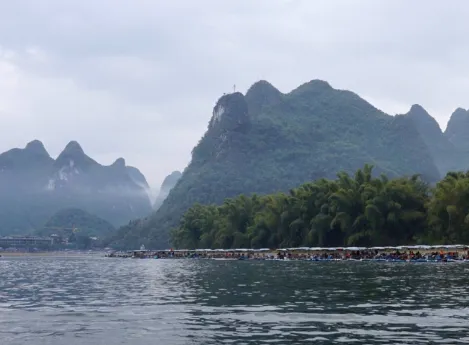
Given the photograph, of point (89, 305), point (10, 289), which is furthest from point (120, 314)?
point (10, 289)

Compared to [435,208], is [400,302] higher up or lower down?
lower down

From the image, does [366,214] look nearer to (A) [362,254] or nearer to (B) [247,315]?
(A) [362,254]

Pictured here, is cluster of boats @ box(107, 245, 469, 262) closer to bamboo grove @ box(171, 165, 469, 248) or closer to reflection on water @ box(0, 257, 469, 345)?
bamboo grove @ box(171, 165, 469, 248)

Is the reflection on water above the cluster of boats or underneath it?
underneath

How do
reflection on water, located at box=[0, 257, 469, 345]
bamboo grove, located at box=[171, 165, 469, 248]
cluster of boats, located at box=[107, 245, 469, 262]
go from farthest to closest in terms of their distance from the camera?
1. bamboo grove, located at box=[171, 165, 469, 248]
2. cluster of boats, located at box=[107, 245, 469, 262]
3. reflection on water, located at box=[0, 257, 469, 345]

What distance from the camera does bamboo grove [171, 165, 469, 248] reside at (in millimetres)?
79812

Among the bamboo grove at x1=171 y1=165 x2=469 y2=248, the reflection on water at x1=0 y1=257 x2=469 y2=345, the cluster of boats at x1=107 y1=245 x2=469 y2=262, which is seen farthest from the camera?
the bamboo grove at x1=171 y1=165 x2=469 y2=248

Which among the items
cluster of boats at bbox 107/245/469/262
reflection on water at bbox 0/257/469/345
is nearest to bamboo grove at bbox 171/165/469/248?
cluster of boats at bbox 107/245/469/262

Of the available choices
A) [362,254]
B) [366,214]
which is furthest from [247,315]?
[366,214]

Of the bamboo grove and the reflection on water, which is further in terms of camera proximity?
the bamboo grove

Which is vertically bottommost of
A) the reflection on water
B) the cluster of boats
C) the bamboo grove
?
the reflection on water

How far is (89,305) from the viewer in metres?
30.5

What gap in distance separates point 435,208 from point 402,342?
6564 centimetres

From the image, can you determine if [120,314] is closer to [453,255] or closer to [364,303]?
[364,303]
